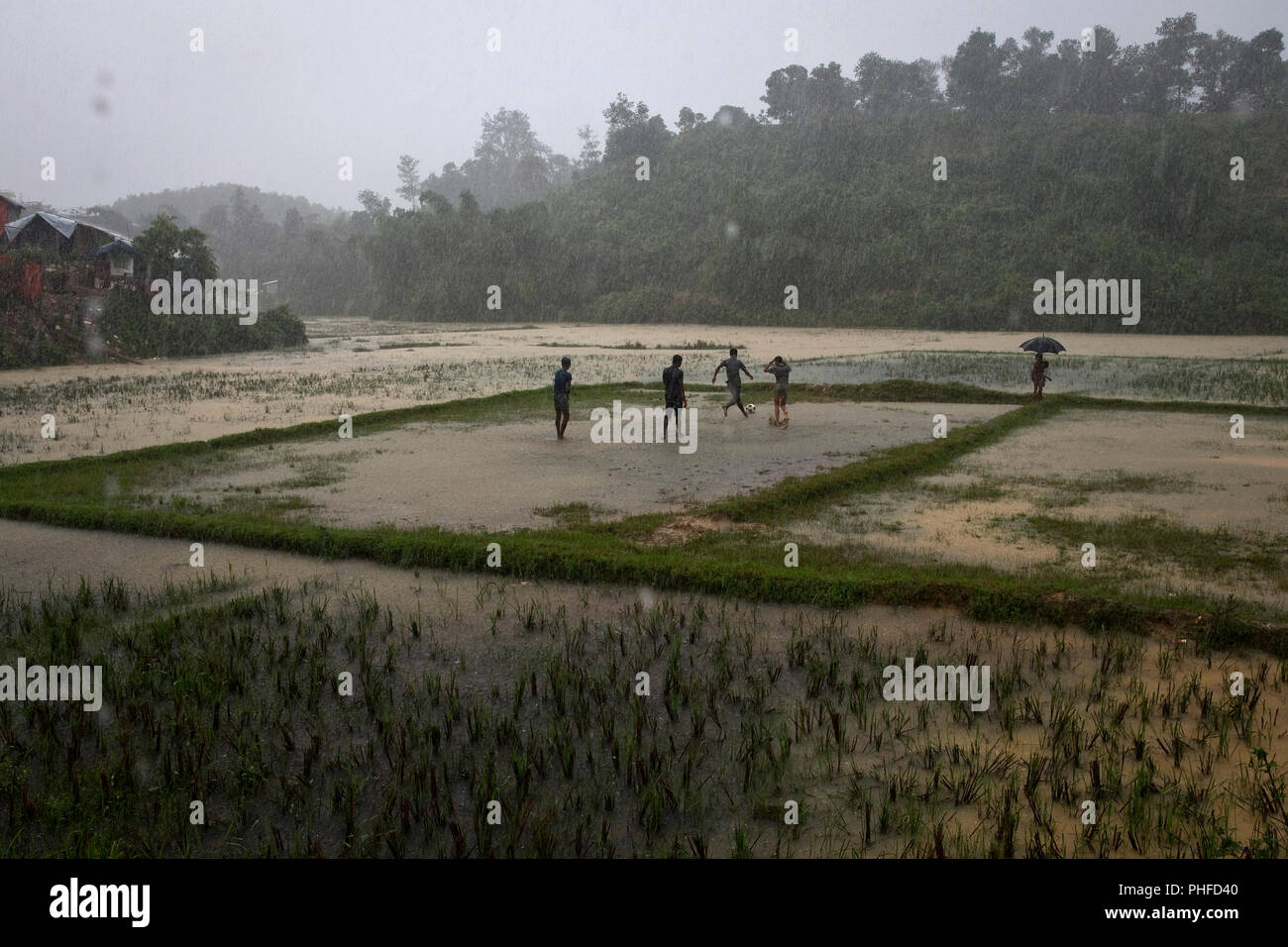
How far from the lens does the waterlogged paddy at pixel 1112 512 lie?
7207 millimetres

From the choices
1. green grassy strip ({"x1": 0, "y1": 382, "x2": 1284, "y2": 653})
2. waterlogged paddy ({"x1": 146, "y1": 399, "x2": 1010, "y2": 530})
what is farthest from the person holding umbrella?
green grassy strip ({"x1": 0, "y1": 382, "x2": 1284, "y2": 653})

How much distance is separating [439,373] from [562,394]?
11525 mm

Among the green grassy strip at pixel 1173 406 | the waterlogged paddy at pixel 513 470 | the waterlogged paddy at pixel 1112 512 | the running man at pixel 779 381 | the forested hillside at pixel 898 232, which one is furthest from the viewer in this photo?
the forested hillside at pixel 898 232

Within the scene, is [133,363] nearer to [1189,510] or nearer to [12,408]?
[12,408]

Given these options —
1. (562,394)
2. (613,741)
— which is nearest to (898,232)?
(562,394)

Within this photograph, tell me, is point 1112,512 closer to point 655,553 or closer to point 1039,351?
point 655,553

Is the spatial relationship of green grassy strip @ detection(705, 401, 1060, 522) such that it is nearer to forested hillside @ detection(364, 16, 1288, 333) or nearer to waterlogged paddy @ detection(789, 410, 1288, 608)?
waterlogged paddy @ detection(789, 410, 1288, 608)

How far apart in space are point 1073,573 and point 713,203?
199 ft

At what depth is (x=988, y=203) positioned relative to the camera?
2133 inches

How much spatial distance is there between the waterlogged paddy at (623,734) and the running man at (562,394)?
6372 millimetres

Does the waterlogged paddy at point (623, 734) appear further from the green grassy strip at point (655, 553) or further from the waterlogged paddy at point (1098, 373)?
the waterlogged paddy at point (1098, 373)

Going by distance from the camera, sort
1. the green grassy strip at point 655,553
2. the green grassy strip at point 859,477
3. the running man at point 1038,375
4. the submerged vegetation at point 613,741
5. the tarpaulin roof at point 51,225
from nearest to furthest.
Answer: the submerged vegetation at point 613,741, the green grassy strip at point 655,553, the green grassy strip at point 859,477, the running man at point 1038,375, the tarpaulin roof at point 51,225

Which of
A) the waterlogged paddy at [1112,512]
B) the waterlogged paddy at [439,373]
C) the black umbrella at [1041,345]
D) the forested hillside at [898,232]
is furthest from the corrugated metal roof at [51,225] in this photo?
the waterlogged paddy at [1112,512]

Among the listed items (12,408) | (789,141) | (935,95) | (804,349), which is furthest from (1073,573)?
(935,95)
